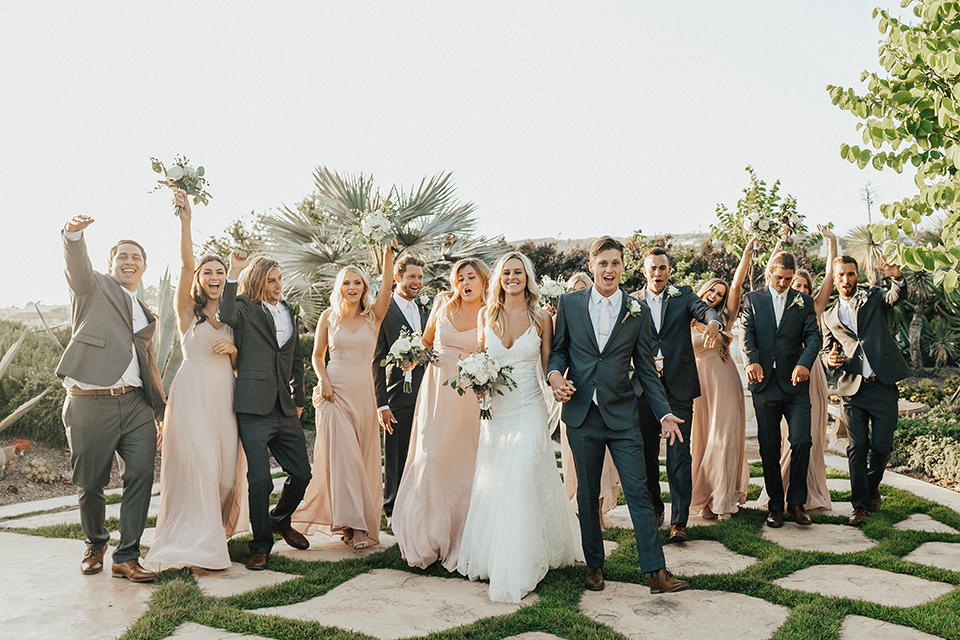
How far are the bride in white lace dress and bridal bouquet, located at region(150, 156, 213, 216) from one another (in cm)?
223

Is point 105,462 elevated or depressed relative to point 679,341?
depressed

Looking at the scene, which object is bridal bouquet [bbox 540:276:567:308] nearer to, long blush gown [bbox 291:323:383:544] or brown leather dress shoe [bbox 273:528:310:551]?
long blush gown [bbox 291:323:383:544]

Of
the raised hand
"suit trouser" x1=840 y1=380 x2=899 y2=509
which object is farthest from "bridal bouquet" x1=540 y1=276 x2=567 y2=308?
the raised hand

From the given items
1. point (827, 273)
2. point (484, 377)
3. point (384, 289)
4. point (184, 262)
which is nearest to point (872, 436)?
point (827, 273)

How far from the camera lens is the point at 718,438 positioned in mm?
6684

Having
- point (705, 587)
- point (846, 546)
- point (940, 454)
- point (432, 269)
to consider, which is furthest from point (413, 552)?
point (432, 269)

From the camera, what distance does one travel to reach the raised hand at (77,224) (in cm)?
485

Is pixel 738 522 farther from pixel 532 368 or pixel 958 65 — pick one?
pixel 958 65

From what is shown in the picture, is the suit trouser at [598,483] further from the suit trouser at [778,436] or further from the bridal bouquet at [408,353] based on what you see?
the suit trouser at [778,436]

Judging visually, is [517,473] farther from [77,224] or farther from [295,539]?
[77,224]

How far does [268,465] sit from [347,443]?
0.79 m

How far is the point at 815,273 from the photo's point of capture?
935 inches

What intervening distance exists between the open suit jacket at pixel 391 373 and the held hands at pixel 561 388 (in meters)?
2.03

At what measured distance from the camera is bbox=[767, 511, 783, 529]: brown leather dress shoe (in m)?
6.12
